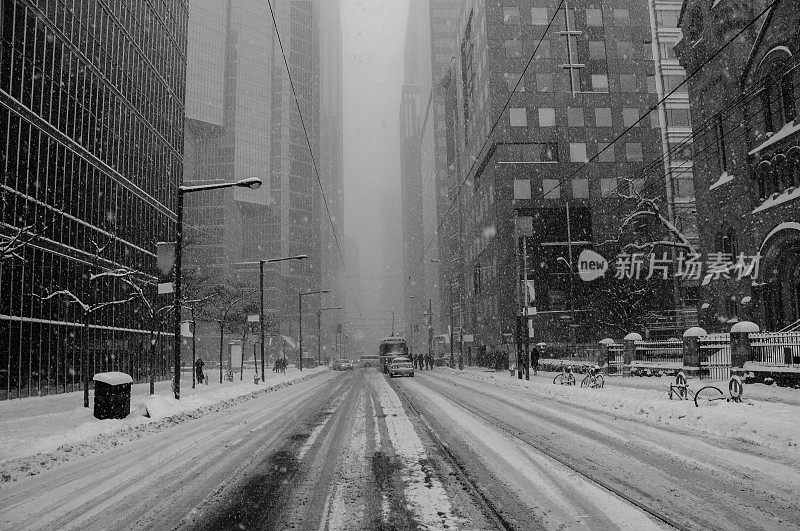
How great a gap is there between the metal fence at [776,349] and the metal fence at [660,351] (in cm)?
629

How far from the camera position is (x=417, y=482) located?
6.72 m

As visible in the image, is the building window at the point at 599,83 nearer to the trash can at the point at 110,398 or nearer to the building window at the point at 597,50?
the building window at the point at 597,50

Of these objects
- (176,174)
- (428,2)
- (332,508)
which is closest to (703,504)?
(332,508)

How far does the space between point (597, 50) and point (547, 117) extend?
9.01m

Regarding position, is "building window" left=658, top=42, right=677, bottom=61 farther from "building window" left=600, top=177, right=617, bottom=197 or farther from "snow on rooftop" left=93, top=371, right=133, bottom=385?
"snow on rooftop" left=93, top=371, right=133, bottom=385

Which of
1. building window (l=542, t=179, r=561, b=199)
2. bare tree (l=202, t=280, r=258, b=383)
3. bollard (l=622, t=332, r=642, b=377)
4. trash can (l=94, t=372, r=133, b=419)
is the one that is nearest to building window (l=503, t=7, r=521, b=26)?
building window (l=542, t=179, r=561, b=199)

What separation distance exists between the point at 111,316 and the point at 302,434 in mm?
24016

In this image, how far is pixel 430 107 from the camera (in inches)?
6713

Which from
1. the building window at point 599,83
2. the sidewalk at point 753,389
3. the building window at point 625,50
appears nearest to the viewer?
the sidewalk at point 753,389

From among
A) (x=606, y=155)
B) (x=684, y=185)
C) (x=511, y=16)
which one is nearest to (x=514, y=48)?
(x=511, y=16)

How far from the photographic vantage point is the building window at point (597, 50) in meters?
60.7

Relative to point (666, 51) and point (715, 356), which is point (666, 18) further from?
point (715, 356)

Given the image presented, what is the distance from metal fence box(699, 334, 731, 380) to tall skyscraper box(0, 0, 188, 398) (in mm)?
21486

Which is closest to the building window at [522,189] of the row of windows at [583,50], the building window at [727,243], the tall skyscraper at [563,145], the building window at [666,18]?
the tall skyscraper at [563,145]
